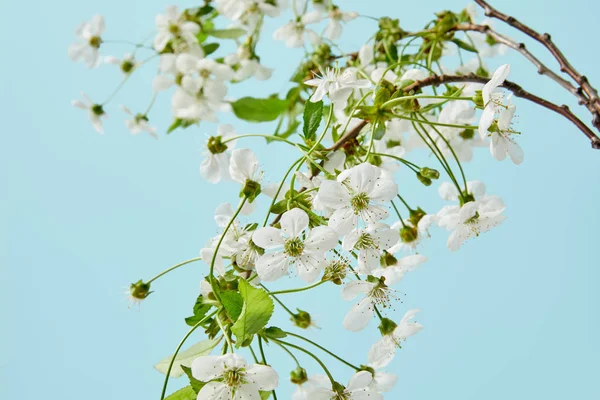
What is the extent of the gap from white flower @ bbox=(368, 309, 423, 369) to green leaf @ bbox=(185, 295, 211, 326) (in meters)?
0.22

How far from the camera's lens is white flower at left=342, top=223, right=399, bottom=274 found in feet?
1.92

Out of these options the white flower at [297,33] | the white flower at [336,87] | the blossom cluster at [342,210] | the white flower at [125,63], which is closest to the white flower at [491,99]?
the blossom cluster at [342,210]

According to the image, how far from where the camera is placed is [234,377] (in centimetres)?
53

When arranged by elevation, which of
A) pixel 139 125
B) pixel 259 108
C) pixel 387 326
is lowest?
pixel 387 326

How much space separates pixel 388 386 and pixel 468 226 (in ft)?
0.69

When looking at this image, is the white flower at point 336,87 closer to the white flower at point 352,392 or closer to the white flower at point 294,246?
the white flower at point 294,246

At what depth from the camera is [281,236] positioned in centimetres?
58

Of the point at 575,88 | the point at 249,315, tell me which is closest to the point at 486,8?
the point at 575,88

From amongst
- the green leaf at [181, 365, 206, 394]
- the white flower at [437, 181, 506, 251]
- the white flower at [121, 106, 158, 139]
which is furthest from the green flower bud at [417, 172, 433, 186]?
the white flower at [121, 106, 158, 139]

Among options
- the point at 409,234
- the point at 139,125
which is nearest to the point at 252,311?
the point at 409,234

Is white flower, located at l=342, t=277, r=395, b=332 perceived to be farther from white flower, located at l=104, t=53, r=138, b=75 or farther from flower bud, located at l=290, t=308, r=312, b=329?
white flower, located at l=104, t=53, r=138, b=75

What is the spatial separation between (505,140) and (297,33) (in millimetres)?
579

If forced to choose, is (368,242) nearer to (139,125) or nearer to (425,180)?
(425,180)

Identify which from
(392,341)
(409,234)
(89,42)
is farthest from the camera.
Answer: (89,42)
